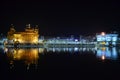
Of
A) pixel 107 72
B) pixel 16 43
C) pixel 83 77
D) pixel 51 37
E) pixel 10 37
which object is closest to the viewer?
pixel 83 77

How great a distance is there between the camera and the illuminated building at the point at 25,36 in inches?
2761

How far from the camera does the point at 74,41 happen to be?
3110 inches

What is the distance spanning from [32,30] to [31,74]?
58.6 meters

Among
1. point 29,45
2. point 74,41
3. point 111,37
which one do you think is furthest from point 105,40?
point 29,45

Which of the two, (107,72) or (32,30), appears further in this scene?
(32,30)

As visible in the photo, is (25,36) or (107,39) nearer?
(25,36)

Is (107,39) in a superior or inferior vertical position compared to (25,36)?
inferior

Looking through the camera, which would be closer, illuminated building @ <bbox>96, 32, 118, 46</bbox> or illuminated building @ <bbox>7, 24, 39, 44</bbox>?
illuminated building @ <bbox>7, 24, 39, 44</bbox>

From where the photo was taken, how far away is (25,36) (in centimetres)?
7194

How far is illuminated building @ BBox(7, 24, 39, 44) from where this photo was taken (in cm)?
7013

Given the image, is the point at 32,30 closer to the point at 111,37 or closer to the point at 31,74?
the point at 111,37

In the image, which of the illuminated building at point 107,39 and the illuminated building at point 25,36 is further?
the illuminated building at point 107,39

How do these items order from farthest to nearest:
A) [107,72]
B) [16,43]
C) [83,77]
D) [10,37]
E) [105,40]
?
[105,40]
[10,37]
[16,43]
[107,72]
[83,77]

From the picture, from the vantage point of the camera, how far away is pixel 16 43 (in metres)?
65.9
